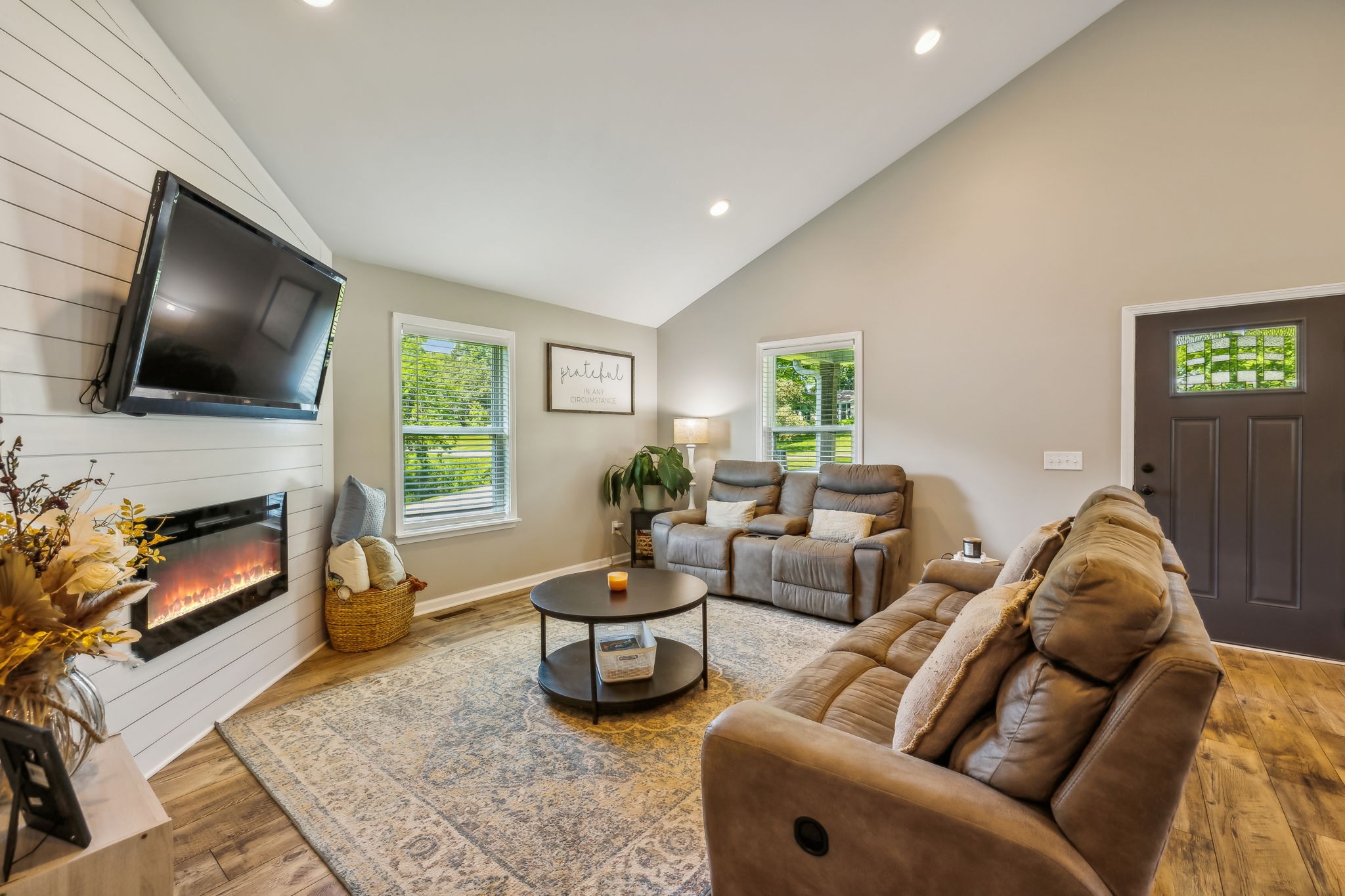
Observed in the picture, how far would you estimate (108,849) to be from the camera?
93 centimetres

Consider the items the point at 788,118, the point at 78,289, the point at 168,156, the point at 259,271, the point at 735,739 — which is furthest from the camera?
the point at 788,118

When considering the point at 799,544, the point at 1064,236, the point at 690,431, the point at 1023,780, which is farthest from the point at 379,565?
the point at 1064,236

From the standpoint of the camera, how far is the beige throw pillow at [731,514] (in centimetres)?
438

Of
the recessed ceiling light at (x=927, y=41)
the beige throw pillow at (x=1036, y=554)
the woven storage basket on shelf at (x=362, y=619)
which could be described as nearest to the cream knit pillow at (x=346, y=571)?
the woven storage basket on shelf at (x=362, y=619)

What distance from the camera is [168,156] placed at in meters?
2.04

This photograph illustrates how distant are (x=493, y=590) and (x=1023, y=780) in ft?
12.6

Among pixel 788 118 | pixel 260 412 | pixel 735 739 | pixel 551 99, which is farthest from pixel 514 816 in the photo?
pixel 788 118

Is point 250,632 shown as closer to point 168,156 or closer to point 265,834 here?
point 265,834

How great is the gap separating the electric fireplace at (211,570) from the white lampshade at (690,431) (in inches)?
120

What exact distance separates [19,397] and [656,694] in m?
2.29

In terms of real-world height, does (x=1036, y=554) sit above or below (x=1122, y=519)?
Result: below

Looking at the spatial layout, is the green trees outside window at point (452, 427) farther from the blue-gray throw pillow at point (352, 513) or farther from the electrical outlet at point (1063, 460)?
the electrical outlet at point (1063, 460)

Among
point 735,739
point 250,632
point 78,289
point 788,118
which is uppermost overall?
point 788,118

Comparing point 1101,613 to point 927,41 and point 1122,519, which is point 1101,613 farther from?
point 927,41
